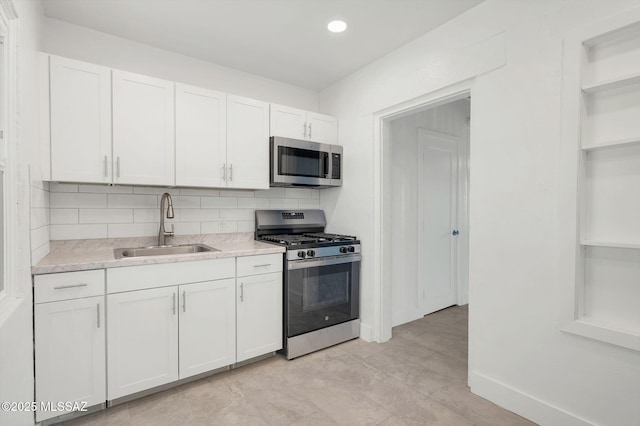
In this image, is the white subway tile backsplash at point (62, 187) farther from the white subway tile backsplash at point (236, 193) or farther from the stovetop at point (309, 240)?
the stovetop at point (309, 240)

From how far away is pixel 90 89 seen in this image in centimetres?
215

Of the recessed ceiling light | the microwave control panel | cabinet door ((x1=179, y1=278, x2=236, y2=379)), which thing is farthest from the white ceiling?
cabinet door ((x1=179, y1=278, x2=236, y2=379))

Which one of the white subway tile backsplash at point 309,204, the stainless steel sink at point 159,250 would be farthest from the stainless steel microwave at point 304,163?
the stainless steel sink at point 159,250

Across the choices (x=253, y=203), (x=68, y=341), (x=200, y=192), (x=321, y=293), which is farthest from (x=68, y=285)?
(x=321, y=293)

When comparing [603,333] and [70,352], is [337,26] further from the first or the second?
[70,352]

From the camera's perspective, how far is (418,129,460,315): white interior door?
3686 mm

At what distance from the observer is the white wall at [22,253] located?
51.2 inches

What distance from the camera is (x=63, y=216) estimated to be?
2316 mm

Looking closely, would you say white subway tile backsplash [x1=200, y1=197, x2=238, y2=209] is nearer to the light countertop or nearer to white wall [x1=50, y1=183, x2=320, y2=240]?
white wall [x1=50, y1=183, x2=320, y2=240]

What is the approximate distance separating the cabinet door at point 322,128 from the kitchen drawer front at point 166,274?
1.57m

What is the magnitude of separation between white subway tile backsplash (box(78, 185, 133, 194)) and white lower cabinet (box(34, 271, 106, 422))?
2.83ft

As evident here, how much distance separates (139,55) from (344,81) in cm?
189

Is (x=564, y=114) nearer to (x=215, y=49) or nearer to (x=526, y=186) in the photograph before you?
(x=526, y=186)

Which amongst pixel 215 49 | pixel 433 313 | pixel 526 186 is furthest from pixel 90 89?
pixel 433 313
